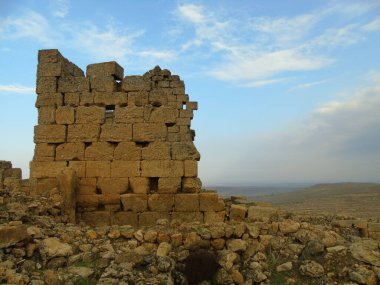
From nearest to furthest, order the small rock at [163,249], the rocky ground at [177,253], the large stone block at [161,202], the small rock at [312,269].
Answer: the rocky ground at [177,253], the small rock at [312,269], the small rock at [163,249], the large stone block at [161,202]

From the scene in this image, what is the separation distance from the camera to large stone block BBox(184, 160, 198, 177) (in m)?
8.40

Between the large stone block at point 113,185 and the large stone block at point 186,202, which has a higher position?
the large stone block at point 113,185

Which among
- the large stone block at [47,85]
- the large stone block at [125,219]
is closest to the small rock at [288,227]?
the large stone block at [125,219]

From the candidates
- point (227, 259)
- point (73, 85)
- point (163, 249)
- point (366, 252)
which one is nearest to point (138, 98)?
point (73, 85)

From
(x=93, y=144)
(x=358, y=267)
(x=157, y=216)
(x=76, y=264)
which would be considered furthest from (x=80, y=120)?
(x=358, y=267)

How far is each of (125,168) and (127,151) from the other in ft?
1.25

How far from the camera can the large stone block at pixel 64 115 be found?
8.75m

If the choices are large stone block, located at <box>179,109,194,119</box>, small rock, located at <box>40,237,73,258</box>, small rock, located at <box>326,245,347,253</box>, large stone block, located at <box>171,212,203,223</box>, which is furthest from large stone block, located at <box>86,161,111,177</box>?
large stone block, located at <box>179,109,194,119</box>

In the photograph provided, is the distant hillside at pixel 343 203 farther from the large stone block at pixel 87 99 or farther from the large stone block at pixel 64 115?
the large stone block at pixel 64 115

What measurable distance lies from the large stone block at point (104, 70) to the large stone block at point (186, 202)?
3222mm

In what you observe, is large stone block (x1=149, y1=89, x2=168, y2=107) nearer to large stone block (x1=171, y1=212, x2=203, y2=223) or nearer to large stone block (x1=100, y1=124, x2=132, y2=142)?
large stone block (x1=100, y1=124, x2=132, y2=142)

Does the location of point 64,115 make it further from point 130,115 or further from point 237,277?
point 237,277

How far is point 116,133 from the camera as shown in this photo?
8.58 m

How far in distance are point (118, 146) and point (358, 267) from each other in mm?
5328
